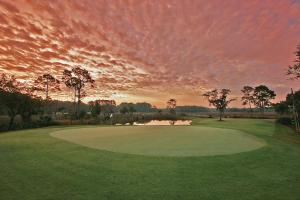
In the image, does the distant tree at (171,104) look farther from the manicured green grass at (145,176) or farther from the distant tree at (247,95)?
the manicured green grass at (145,176)

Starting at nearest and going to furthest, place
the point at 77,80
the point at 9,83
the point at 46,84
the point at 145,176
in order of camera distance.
Answer: the point at 145,176
the point at 9,83
the point at 77,80
the point at 46,84

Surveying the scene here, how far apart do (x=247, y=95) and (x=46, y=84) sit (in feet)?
206

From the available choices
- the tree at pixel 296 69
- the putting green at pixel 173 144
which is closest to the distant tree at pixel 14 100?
the putting green at pixel 173 144

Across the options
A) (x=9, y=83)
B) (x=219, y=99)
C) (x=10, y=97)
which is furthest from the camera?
(x=219, y=99)

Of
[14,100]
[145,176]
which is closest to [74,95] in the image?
[14,100]

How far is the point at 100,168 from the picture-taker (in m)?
6.31

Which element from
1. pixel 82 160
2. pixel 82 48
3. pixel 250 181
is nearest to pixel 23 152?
pixel 82 160

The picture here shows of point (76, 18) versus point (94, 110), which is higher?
point (76, 18)

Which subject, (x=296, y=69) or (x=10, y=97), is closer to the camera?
(x=296, y=69)

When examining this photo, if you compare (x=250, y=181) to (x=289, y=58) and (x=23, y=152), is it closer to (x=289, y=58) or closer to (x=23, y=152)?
(x=23, y=152)

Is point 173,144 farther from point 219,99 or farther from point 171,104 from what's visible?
point 171,104

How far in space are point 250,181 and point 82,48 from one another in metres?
21.0

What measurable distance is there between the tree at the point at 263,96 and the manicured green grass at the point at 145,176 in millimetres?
66245

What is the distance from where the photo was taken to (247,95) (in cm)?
6981
